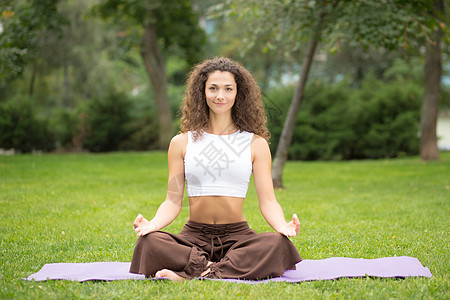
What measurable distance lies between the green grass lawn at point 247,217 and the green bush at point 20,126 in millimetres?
4145

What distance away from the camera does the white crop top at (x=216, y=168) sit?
3418mm

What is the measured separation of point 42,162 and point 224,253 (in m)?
10.1

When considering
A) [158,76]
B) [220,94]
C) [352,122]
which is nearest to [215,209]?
[220,94]

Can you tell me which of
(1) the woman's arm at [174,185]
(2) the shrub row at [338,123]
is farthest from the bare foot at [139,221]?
(2) the shrub row at [338,123]

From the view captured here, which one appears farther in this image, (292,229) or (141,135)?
(141,135)

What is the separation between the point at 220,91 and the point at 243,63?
46.6ft

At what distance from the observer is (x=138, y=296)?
116 inches

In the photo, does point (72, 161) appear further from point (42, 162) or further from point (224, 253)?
point (224, 253)

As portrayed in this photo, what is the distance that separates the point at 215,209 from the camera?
3426 mm

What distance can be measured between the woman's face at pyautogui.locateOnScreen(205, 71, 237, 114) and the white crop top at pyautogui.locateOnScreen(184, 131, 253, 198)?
0.26 meters

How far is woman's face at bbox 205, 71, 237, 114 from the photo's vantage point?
3.52m

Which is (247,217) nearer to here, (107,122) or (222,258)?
(222,258)

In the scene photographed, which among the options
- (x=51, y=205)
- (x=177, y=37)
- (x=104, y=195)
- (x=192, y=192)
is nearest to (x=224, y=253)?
(x=192, y=192)

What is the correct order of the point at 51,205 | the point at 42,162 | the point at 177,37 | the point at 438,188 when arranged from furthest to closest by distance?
the point at 177,37
the point at 42,162
the point at 438,188
the point at 51,205
